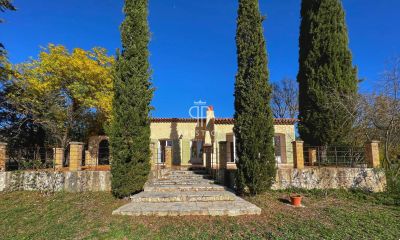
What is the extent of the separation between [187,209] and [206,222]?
2.94 ft

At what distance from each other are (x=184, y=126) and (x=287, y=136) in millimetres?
6829

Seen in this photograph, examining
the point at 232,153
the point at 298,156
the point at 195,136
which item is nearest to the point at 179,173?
the point at 195,136

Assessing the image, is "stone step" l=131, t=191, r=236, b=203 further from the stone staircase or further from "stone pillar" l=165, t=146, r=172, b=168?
"stone pillar" l=165, t=146, r=172, b=168

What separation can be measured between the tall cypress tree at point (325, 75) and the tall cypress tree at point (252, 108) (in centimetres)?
542

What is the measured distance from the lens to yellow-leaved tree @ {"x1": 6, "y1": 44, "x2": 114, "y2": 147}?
585 inches

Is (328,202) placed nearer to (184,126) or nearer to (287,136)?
(287,136)

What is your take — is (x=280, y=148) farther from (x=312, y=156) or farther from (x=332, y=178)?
(x=332, y=178)

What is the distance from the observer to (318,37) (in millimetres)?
13945

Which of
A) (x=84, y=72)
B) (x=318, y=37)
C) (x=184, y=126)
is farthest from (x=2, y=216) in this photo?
(x=318, y=37)

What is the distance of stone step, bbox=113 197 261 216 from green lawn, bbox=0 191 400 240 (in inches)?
10.4

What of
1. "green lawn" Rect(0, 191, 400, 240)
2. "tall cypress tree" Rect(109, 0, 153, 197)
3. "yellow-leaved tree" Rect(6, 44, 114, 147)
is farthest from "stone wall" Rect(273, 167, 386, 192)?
"yellow-leaved tree" Rect(6, 44, 114, 147)

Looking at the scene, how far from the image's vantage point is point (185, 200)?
8375 mm

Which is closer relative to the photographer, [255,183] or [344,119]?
[255,183]

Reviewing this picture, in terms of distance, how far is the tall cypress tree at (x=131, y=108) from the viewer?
28.3 feet
